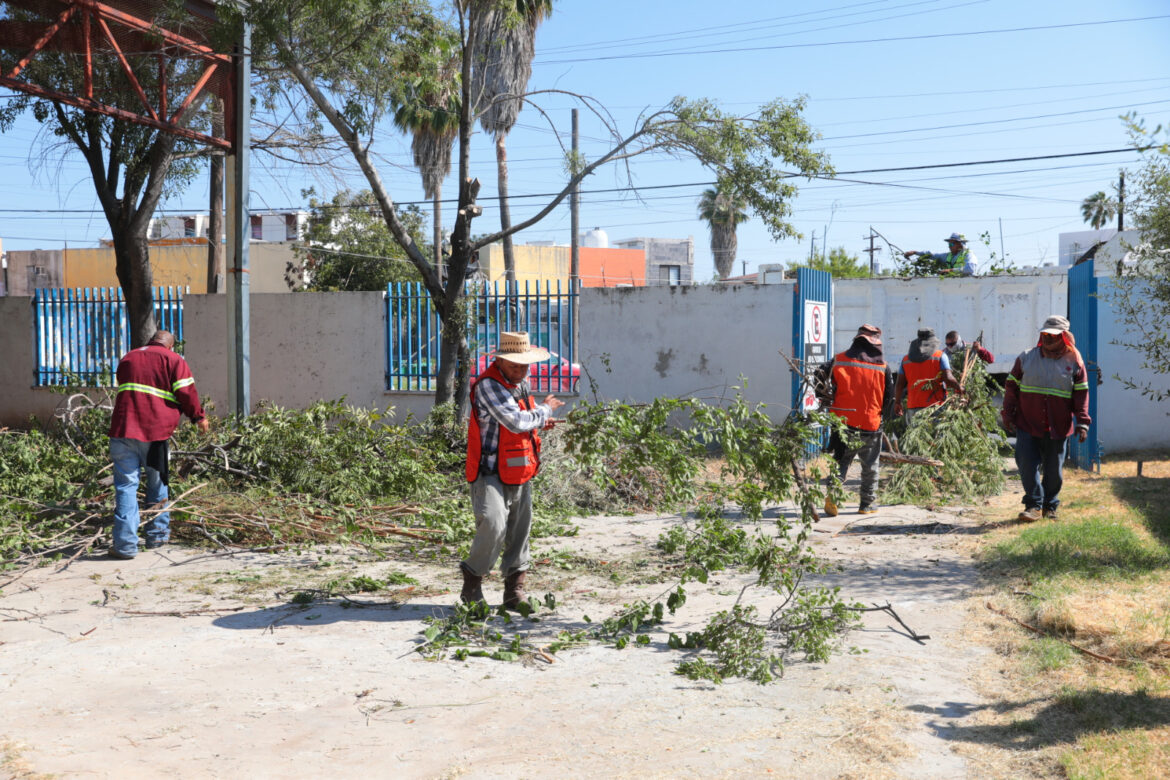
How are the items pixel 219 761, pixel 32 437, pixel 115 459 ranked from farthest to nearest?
pixel 32 437 < pixel 115 459 < pixel 219 761

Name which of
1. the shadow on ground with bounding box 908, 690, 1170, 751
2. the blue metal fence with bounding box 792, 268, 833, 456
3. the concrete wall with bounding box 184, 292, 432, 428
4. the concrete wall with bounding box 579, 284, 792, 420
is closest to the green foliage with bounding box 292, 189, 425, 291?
the concrete wall with bounding box 184, 292, 432, 428

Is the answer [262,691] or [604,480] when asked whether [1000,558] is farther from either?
[262,691]

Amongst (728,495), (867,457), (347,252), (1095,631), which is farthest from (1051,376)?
(347,252)

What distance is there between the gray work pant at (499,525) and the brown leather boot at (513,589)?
3cm

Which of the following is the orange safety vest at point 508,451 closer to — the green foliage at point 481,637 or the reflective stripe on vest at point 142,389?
the green foliage at point 481,637

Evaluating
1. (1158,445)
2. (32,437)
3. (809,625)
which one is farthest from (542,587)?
(1158,445)

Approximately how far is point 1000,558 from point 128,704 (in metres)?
5.86

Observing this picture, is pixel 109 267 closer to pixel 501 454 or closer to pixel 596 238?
pixel 596 238

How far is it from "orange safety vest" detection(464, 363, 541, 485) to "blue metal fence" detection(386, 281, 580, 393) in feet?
25.3

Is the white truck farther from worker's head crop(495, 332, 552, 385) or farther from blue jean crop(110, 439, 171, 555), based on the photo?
blue jean crop(110, 439, 171, 555)

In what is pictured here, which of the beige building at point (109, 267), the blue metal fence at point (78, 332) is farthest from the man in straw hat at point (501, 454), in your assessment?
the beige building at point (109, 267)

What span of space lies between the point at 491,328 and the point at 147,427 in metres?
6.86

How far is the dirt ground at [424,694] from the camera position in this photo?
12.5 ft

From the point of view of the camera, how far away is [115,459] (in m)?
7.73
